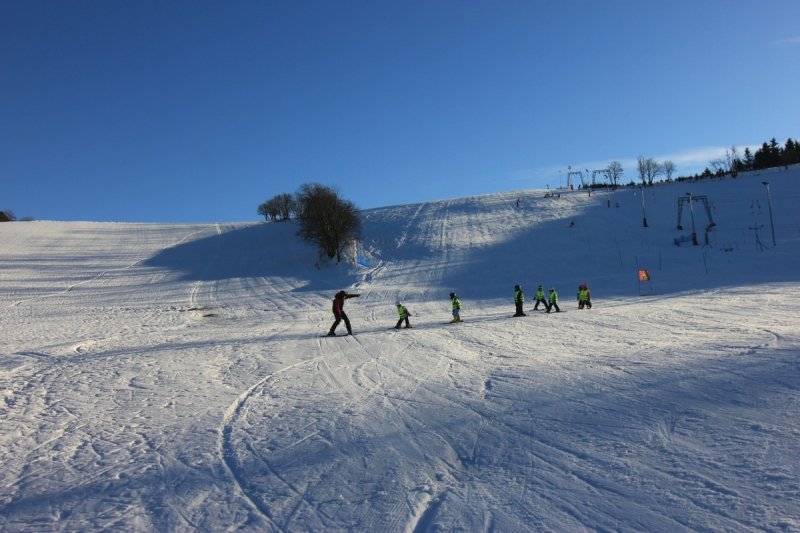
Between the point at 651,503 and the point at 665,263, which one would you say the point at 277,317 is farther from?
the point at 665,263

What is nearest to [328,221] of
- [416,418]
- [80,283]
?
[80,283]

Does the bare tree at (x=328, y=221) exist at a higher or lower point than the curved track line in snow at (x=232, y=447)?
higher

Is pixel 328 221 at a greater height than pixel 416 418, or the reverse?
pixel 328 221

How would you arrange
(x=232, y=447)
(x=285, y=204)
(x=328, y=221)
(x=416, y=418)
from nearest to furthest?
(x=232, y=447) < (x=416, y=418) < (x=328, y=221) < (x=285, y=204)

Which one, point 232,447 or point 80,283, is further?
point 80,283

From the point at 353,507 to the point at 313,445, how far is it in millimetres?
1747

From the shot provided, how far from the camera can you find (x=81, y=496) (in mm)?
5234

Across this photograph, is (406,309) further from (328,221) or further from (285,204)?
(285,204)

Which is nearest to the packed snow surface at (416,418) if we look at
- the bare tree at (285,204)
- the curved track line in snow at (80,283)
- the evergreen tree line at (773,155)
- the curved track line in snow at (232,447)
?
→ the curved track line in snow at (232,447)

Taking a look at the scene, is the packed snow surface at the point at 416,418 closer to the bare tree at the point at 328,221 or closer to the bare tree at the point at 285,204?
the bare tree at the point at 328,221

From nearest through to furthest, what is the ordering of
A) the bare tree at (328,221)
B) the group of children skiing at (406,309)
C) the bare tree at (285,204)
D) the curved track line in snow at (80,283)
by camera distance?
the group of children skiing at (406,309), the curved track line in snow at (80,283), the bare tree at (328,221), the bare tree at (285,204)

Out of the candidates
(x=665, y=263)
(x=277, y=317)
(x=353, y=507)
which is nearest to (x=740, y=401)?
(x=353, y=507)

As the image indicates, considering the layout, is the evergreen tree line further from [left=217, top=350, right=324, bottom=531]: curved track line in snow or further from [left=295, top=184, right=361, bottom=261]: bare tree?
[left=217, top=350, right=324, bottom=531]: curved track line in snow

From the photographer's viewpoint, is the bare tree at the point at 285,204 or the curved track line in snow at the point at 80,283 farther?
the bare tree at the point at 285,204
